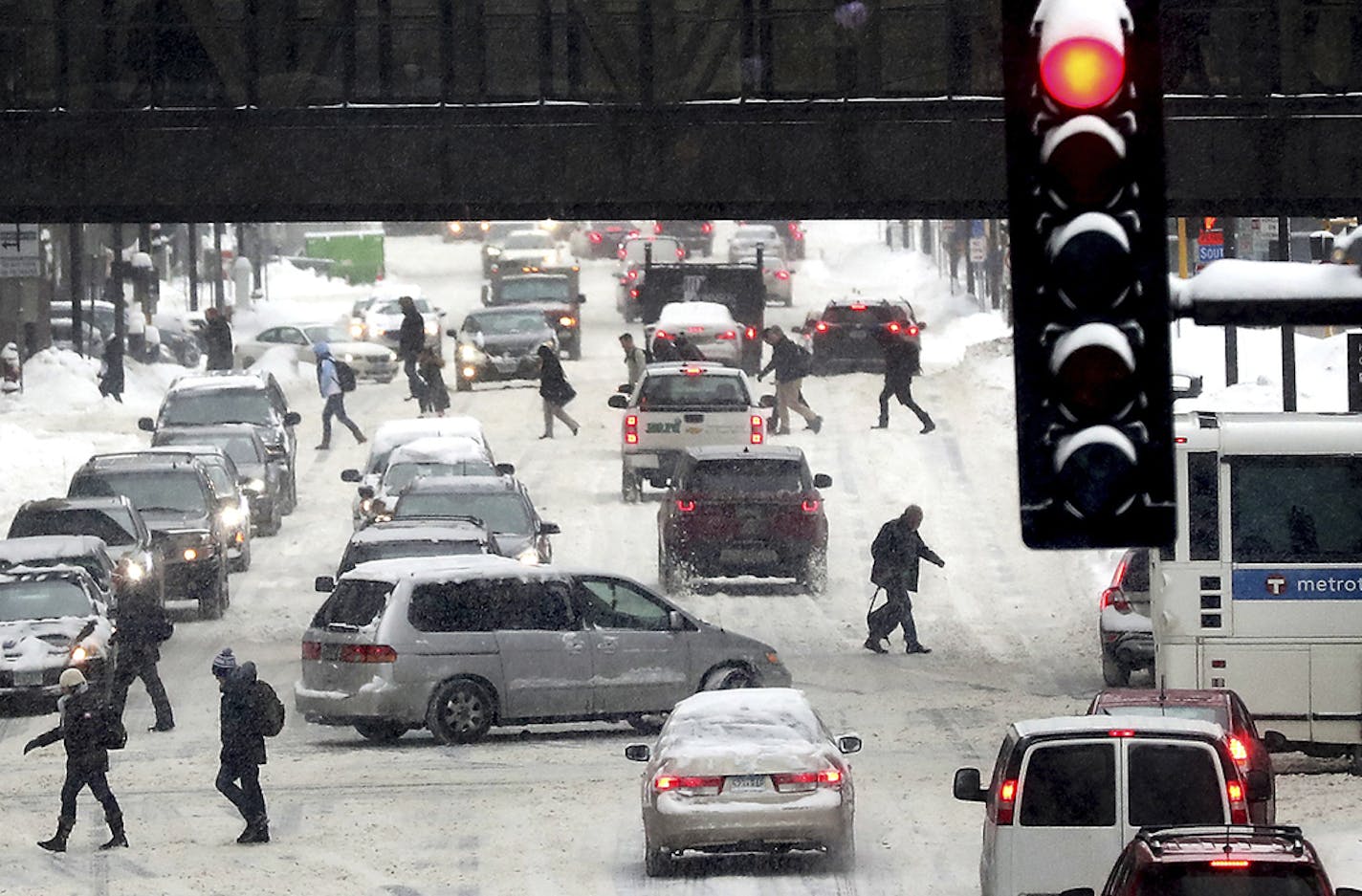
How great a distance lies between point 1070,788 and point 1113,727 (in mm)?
383

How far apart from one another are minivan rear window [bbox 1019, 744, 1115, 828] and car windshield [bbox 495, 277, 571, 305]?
42857 millimetres

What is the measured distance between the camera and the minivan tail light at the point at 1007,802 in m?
13.2

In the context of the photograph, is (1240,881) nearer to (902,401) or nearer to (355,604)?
(355,604)

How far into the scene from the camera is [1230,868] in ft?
31.7

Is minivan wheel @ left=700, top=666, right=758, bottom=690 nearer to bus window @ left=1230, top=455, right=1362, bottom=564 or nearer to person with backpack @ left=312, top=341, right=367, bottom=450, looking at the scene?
bus window @ left=1230, top=455, right=1362, bottom=564

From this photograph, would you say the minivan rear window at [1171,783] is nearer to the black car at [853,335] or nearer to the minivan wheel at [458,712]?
the minivan wheel at [458,712]

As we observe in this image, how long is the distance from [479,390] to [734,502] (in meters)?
19.9

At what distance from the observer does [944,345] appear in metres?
59.8

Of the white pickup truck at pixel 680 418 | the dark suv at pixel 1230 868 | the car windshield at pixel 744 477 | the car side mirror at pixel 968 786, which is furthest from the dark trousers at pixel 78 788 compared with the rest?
the white pickup truck at pixel 680 418

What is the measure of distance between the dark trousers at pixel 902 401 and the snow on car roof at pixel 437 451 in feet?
29.6

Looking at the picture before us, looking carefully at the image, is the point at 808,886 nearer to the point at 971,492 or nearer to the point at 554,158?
the point at 554,158

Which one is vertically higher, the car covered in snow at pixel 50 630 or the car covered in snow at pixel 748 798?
the car covered in snow at pixel 50 630

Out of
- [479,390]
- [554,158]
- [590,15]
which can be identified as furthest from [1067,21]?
[479,390]

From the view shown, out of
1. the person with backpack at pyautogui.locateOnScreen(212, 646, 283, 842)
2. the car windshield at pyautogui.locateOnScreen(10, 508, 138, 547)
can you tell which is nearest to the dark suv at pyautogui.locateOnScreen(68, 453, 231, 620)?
the car windshield at pyautogui.locateOnScreen(10, 508, 138, 547)
